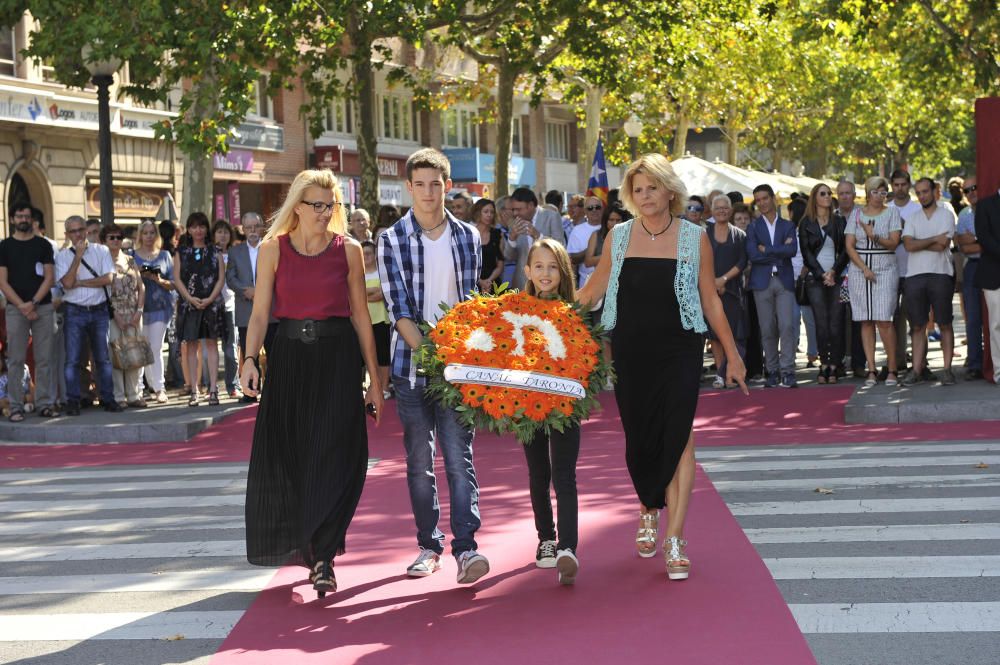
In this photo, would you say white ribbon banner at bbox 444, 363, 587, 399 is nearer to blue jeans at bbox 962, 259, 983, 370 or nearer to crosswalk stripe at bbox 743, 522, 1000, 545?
crosswalk stripe at bbox 743, 522, 1000, 545

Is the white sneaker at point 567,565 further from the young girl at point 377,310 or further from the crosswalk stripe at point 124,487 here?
the young girl at point 377,310

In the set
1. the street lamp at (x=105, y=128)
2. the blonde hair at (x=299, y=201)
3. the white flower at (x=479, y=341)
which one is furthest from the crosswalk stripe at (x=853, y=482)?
the street lamp at (x=105, y=128)

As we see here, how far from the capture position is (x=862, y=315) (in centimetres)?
1571

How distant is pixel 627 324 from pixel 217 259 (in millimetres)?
10255

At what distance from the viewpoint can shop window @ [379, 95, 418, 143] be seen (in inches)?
1861

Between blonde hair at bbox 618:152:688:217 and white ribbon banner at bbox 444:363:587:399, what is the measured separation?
1.04 m

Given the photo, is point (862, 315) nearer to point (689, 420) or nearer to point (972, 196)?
point (972, 196)

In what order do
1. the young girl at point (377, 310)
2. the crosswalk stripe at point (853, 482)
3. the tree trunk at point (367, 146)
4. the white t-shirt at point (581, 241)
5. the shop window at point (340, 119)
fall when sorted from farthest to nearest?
the shop window at point (340, 119) → the tree trunk at point (367, 146) → the white t-shirt at point (581, 241) → the young girl at point (377, 310) → the crosswalk stripe at point (853, 482)

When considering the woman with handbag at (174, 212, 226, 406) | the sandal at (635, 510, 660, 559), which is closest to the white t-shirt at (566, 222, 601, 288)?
the woman with handbag at (174, 212, 226, 406)

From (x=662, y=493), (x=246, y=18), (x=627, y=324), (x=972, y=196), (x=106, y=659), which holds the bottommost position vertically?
(x=106, y=659)

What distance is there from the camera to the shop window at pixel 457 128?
5138 cm

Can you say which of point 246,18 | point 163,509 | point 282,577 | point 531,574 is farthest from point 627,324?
point 246,18

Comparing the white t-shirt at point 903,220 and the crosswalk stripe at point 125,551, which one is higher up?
the white t-shirt at point 903,220

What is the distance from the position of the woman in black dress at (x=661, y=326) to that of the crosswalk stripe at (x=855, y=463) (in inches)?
140
